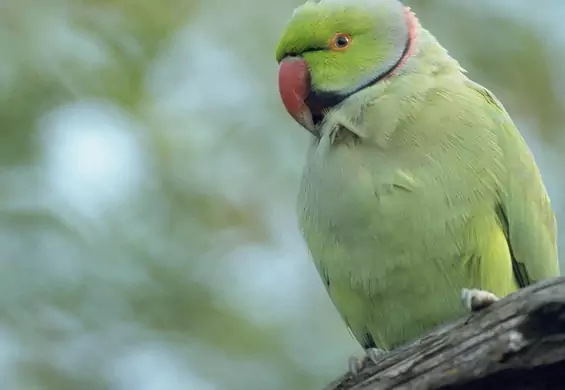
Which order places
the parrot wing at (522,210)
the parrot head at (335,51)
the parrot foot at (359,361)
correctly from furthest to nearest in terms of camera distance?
the parrot head at (335,51), the parrot wing at (522,210), the parrot foot at (359,361)

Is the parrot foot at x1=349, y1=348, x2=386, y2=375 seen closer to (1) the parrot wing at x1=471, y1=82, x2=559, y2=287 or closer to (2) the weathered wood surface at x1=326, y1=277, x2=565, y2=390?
(2) the weathered wood surface at x1=326, y1=277, x2=565, y2=390

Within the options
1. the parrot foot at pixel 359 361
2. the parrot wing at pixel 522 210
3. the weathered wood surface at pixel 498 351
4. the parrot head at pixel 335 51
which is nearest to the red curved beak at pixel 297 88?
the parrot head at pixel 335 51

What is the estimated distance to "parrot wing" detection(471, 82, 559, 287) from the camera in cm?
242

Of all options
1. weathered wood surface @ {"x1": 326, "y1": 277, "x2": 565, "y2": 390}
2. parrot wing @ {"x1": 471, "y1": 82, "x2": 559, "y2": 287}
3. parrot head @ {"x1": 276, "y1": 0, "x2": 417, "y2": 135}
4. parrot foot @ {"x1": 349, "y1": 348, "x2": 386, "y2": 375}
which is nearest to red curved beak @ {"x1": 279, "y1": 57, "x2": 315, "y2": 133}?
parrot head @ {"x1": 276, "y1": 0, "x2": 417, "y2": 135}

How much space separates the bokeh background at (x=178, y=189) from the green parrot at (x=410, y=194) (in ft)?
4.28

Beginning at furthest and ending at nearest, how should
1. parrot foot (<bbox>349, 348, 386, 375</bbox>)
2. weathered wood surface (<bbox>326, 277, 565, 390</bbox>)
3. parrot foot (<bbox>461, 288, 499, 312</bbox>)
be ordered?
1. parrot foot (<bbox>349, 348, 386, 375</bbox>)
2. parrot foot (<bbox>461, 288, 499, 312</bbox>)
3. weathered wood surface (<bbox>326, 277, 565, 390</bbox>)

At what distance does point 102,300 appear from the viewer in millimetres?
3783

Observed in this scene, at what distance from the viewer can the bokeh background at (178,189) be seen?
3.76 metres

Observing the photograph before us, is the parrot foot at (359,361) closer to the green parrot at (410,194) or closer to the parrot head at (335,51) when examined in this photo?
the green parrot at (410,194)

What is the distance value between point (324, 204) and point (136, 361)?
5.29ft

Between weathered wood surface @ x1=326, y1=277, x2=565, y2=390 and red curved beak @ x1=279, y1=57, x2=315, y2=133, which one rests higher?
red curved beak @ x1=279, y1=57, x2=315, y2=133

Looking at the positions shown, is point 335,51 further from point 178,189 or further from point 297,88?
point 178,189

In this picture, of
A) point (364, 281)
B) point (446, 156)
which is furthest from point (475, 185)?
point (364, 281)

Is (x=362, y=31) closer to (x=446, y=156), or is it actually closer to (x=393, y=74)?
(x=393, y=74)
